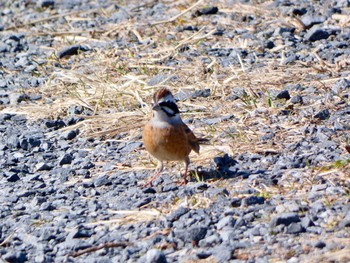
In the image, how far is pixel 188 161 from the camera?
24.1ft

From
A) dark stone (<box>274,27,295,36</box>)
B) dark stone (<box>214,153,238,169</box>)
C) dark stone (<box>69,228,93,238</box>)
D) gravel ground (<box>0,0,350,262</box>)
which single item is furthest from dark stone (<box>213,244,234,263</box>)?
dark stone (<box>274,27,295,36</box>)

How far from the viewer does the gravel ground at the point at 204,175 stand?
5.96 m

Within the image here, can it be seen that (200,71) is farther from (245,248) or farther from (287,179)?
(245,248)

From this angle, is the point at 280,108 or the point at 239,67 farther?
the point at 239,67

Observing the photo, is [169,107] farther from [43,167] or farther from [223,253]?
[223,253]

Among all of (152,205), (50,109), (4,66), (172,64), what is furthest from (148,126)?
(4,66)

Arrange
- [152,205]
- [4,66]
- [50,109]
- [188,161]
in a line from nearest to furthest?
[152,205] < [188,161] < [50,109] < [4,66]

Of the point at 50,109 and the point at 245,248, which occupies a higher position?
the point at 245,248

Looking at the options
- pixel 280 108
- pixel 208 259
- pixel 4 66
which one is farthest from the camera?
pixel 4 66

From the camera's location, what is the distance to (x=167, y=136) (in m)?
7.28

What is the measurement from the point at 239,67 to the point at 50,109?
198 cm

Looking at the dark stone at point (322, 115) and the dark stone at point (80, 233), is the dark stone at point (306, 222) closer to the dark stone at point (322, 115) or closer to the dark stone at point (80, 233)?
the dark stone at point (80, 233)

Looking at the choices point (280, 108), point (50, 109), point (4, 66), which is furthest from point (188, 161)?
point (4, 66)

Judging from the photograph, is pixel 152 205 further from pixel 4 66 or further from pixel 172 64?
pixel 4 66
